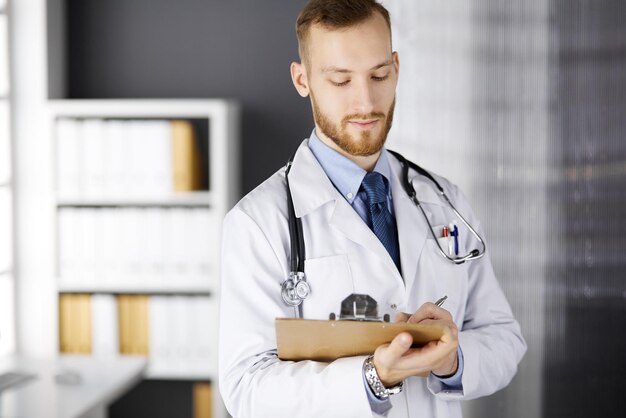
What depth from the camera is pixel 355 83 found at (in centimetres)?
155

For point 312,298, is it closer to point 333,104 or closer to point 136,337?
point 333,104

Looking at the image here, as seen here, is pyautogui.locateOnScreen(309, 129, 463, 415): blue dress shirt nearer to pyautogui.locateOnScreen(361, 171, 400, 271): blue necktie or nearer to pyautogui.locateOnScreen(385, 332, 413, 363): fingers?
pyautogui.locateOnScreen(361, 171, 400, 271): blue necktie

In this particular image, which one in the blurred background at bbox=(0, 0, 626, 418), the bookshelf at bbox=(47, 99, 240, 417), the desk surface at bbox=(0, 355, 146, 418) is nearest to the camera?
the desk surface at bbox=(0, 355, 146, 418)

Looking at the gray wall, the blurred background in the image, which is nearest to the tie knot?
the blurred background

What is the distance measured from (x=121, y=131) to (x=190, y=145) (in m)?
0.30

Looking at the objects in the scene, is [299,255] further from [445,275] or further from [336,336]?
[445,275]

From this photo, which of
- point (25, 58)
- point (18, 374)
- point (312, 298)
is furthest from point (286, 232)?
point (25, 58)

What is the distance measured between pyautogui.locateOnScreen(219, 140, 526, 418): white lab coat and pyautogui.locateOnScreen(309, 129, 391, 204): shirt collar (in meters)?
0.03

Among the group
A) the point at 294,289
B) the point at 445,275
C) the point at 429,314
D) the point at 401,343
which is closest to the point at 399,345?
the point at 401,343

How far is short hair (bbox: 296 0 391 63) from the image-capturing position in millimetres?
1562

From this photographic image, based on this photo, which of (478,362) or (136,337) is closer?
(478,362)

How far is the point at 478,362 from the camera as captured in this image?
152 cm

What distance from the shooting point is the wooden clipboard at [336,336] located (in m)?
1.28

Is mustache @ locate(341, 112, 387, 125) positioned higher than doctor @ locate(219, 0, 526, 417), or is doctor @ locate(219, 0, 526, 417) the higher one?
mustache @ locate(341, 112, 387, 125)
